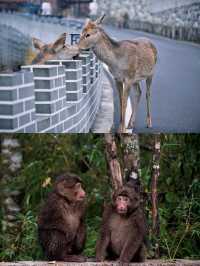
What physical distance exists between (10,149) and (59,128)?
92 cm

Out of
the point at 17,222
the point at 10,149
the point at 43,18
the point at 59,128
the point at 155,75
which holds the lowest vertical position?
the point at 17,222

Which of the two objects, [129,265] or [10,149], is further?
[10,149]

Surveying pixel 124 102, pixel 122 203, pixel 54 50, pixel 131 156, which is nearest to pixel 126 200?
pixel 122 203

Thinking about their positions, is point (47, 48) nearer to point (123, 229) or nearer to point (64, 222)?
point (64, 222)

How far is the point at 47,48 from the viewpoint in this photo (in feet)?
14.3

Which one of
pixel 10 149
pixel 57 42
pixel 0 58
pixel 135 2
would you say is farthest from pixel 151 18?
pixel 10 149

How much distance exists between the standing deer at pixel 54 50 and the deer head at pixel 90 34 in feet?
0.16

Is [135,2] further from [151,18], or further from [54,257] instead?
[54,257]

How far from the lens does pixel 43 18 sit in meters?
4.41

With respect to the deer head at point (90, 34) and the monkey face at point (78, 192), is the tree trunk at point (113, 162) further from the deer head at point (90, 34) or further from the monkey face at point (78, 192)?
the deer head at point (90, 34)

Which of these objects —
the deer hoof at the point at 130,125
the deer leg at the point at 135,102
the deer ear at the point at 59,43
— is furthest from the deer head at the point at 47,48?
the deer hoof at the point at 130,125

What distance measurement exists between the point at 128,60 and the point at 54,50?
0.45 metres

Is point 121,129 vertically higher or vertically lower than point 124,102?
lower

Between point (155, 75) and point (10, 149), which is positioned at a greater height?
point (155, 75)
